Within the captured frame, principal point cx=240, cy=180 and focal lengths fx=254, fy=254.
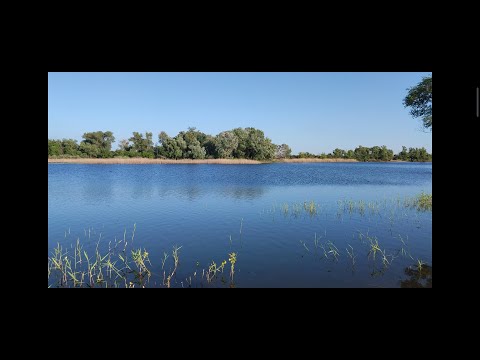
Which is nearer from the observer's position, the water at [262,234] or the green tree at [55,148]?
the water at [262,234]

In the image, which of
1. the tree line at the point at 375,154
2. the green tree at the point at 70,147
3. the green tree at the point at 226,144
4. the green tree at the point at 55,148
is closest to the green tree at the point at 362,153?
the tree line at the point at 375,154

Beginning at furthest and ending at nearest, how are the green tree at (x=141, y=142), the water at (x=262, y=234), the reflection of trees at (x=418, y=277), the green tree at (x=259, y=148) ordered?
the green tree at (x=141, y=142) < the green tree at (x=259, y=148) < the water at (x=262, y=234) < the reflection of trees at (x=418, y=277)

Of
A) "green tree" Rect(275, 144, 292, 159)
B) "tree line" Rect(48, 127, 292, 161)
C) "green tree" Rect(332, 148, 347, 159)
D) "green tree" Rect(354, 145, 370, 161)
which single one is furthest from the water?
"green tree" Rect(354, 145, 370, 161)

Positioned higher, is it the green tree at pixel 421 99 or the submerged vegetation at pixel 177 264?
the green tree at pixel 421 99

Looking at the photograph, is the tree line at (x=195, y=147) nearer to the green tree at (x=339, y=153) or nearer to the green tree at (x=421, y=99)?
the green tree at (x=339, y=153)

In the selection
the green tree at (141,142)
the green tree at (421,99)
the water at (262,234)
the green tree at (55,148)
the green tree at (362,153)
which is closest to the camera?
the water at (262,234)

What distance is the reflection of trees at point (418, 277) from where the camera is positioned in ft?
14.3

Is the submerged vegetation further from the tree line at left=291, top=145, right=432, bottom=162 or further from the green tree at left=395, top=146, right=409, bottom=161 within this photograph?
the green tree at left=395, top=146, right=409, bottom=161

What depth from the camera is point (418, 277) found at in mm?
4617
